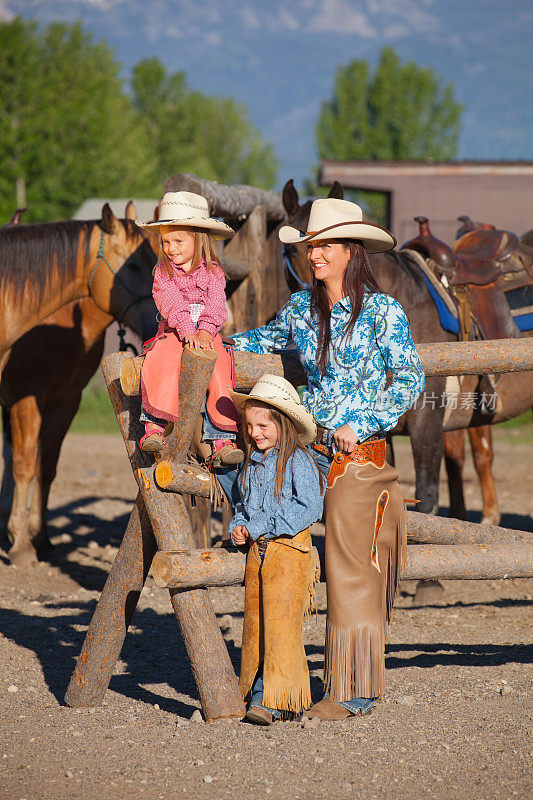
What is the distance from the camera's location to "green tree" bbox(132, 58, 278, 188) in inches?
1759

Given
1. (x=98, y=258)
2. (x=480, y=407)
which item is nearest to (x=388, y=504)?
(x=480, y=407)

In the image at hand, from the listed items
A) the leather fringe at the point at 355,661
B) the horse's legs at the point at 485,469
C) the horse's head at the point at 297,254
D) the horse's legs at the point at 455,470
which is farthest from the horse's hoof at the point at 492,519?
the leather fringe at the point at 355,661

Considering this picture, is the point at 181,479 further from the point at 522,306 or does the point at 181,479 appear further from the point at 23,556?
the point at 522,306

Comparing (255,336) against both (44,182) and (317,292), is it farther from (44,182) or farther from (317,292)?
(44,182)

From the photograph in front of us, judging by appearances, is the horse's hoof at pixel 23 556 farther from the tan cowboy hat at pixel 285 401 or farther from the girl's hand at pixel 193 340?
the tan cowboy hat at pixel 285 401

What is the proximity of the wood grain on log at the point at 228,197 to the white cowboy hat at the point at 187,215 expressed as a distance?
0.91m

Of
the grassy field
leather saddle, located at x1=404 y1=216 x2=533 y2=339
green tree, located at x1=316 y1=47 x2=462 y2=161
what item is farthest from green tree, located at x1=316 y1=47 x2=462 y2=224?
leather saddle, located at x1=404 y1=216 x2=533 y2=339

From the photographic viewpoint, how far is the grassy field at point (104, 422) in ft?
45.4

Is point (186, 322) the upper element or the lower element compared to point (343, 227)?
lower

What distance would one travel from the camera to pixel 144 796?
275 centimetres

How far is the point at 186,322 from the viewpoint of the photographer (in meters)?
3.44

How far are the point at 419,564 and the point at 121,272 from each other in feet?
10.1

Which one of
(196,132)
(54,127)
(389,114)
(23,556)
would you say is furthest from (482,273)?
(389,114)

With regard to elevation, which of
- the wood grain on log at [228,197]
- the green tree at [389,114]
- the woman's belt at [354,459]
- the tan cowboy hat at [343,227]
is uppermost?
the green tree at [389,114]
